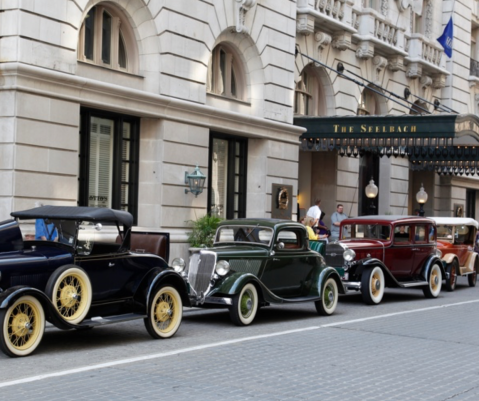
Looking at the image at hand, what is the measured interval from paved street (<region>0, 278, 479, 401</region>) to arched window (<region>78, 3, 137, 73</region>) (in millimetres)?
7118

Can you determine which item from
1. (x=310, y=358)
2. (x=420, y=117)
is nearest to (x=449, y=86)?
(x=420, y=117)

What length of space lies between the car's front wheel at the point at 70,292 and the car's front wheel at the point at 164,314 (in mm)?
1170

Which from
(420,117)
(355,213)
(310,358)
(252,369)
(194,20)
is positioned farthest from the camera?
(355,213)

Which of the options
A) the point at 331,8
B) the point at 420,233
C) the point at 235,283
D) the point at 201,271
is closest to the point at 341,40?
the point at 331,8

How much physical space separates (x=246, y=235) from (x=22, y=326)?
17.5 feet

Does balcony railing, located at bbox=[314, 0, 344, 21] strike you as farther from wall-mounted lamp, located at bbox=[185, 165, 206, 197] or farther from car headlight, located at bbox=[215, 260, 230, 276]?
car headlight, located at bbox=[215, 260, 230, 276]

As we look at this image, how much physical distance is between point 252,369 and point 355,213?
2136cm

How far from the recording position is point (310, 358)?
10.2 meters

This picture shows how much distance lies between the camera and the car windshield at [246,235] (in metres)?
14.1

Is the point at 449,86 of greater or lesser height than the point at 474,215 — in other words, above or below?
above

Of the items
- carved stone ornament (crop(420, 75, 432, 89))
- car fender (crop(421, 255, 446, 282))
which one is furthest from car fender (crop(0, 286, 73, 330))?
carved stone ornament (crop(420, 75, 432, 89))

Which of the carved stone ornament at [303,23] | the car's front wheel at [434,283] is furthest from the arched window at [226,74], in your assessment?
the car's front wheel at [434,283]

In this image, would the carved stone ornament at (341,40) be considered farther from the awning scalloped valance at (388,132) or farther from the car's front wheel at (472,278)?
the car's front wheel at (472,278)

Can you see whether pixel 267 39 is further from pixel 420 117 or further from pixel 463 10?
pixel 463 10
